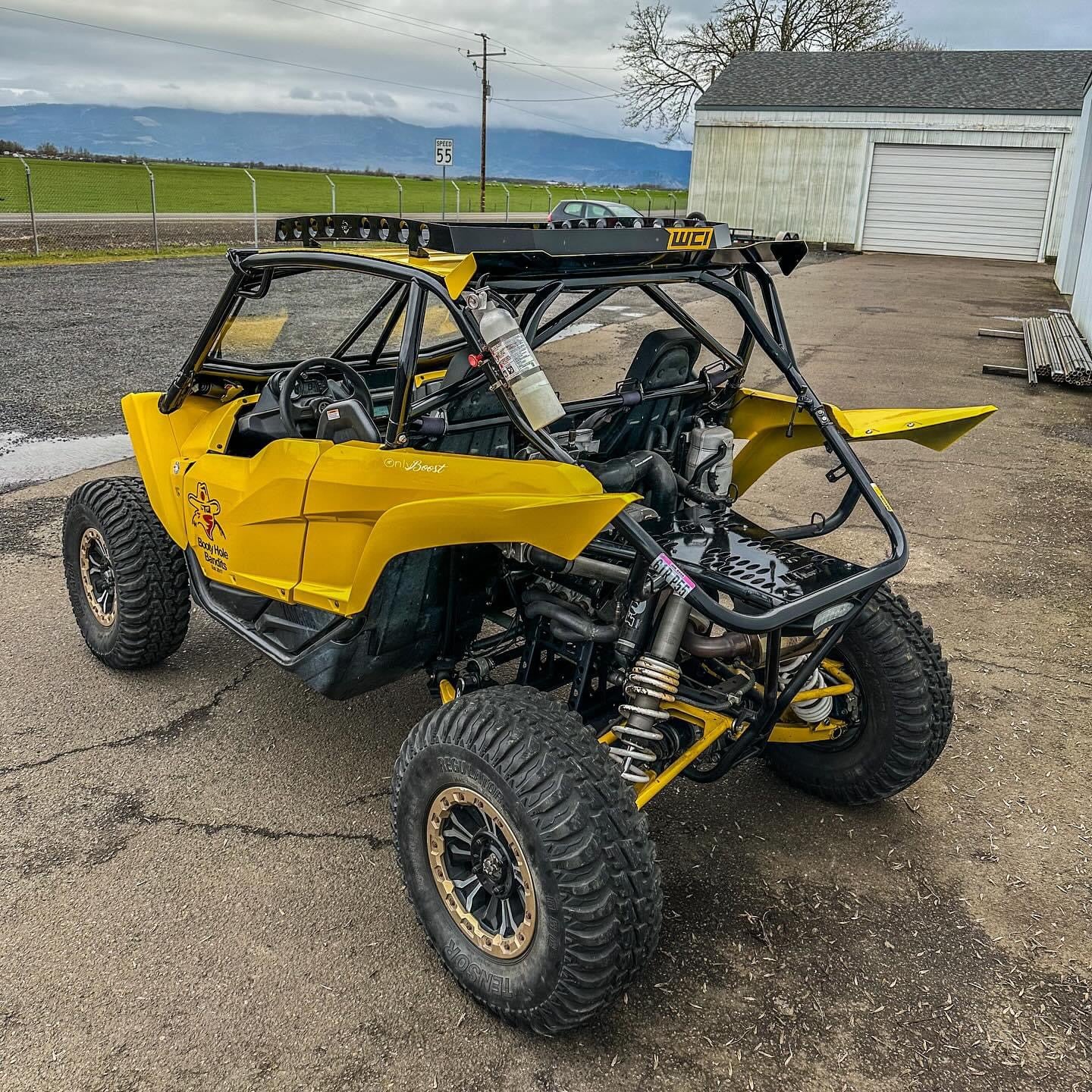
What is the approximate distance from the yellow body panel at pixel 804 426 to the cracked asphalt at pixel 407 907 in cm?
122

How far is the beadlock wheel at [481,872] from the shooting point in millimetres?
2568

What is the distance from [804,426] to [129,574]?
9.04 feet

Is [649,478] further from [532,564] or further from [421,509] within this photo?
[421,509]

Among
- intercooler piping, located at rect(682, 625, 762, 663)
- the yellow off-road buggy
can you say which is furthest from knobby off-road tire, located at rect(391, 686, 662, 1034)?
intercooler piping, located at rect(682, 625, 762, 663)

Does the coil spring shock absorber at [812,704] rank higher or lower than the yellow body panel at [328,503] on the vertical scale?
lower

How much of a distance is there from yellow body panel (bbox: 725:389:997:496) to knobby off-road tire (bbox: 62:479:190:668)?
7.71ft

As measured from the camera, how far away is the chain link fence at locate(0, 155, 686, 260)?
23922 millimetres

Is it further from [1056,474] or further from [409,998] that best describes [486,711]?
[1056,474]

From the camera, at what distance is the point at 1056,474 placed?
25.8 feet

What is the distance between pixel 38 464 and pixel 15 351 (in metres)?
4.90

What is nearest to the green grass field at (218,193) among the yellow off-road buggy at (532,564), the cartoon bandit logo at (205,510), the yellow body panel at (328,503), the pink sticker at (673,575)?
the yellow body panel at (328,503)

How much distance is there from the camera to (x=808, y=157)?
31.7 metres

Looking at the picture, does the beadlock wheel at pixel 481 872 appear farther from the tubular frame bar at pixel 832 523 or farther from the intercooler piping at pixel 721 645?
the tubular frame bar at pixel 832 523

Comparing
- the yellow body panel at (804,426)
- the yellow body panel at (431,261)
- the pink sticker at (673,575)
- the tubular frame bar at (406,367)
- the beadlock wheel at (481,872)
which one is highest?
the yellow body panel at (431,261)
